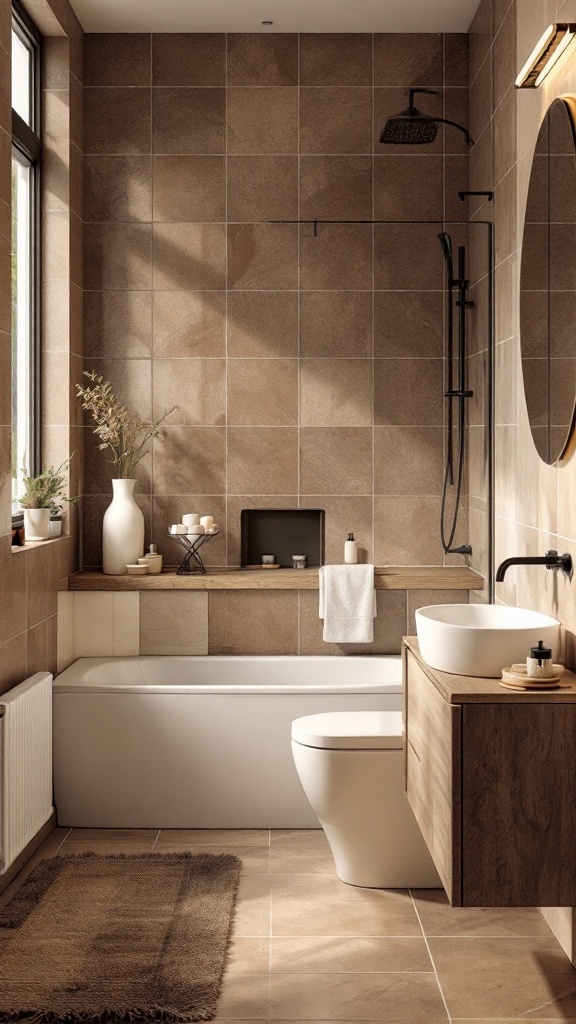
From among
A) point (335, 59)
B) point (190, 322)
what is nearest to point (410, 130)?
point (335, 59)

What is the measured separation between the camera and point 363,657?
4.25 meters

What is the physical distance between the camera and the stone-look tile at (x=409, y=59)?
4.43 meters

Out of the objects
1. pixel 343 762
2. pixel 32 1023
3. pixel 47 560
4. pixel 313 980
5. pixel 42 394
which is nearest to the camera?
pixel 32 1023

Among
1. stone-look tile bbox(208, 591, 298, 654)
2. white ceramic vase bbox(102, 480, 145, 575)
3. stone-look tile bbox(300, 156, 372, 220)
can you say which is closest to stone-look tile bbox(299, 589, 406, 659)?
stone-look tile bbox(208, 591, 298, 654)

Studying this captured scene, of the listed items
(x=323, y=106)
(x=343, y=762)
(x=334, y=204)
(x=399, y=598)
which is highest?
(x=323, y=106)

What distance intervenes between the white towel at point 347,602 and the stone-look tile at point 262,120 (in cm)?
187

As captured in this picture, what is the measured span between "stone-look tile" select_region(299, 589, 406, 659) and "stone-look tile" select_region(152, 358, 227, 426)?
35.8 inches

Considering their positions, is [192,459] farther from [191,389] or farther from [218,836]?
[218,836]

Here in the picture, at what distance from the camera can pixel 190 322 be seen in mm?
4465

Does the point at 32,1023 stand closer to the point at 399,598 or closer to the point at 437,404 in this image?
the point at 399,598

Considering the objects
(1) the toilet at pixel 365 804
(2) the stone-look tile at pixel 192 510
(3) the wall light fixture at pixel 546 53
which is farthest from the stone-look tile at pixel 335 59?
(1) the toilet at pixel 365 804

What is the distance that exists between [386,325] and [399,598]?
120 cm

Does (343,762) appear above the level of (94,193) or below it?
below

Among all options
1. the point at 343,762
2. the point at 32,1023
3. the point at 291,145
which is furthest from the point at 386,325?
the point at 32,1023
